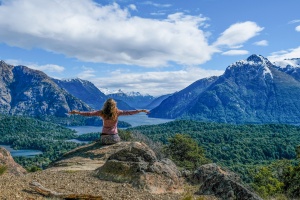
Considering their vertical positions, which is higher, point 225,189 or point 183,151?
point 225,189

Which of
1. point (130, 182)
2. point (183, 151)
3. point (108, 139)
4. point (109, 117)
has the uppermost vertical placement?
point (109, 117)

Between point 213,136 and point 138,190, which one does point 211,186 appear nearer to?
point 138,190

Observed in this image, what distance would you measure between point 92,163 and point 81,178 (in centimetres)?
350

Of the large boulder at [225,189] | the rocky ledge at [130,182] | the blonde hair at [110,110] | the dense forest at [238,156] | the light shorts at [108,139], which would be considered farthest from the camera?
the dense forest at [238,156]

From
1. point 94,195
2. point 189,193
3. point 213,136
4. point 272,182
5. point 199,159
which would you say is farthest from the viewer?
point 213,136

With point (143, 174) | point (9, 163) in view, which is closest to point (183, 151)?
point (9, 163)

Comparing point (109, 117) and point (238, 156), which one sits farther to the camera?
point (238, 156)

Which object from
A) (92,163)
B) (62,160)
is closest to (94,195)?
(92,163)

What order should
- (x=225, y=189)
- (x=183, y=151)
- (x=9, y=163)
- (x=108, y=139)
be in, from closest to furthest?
(x=225, y=189)
(x=9, y=163)
(x=108, y=139)
(x=183, y=151)

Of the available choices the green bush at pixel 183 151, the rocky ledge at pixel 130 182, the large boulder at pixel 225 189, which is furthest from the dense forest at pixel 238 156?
the large boulder at pixel 225 189

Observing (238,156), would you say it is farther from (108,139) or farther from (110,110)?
(110,110)

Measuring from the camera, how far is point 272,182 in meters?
40.2

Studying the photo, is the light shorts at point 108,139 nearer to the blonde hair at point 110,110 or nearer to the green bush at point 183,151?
the blonde hair at point 110,110

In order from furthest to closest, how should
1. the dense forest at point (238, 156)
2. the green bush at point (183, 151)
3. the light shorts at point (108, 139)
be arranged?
the green bush at point (183, 151), the dense forest at point (238, 156), the light shorts at point (108, 139)
